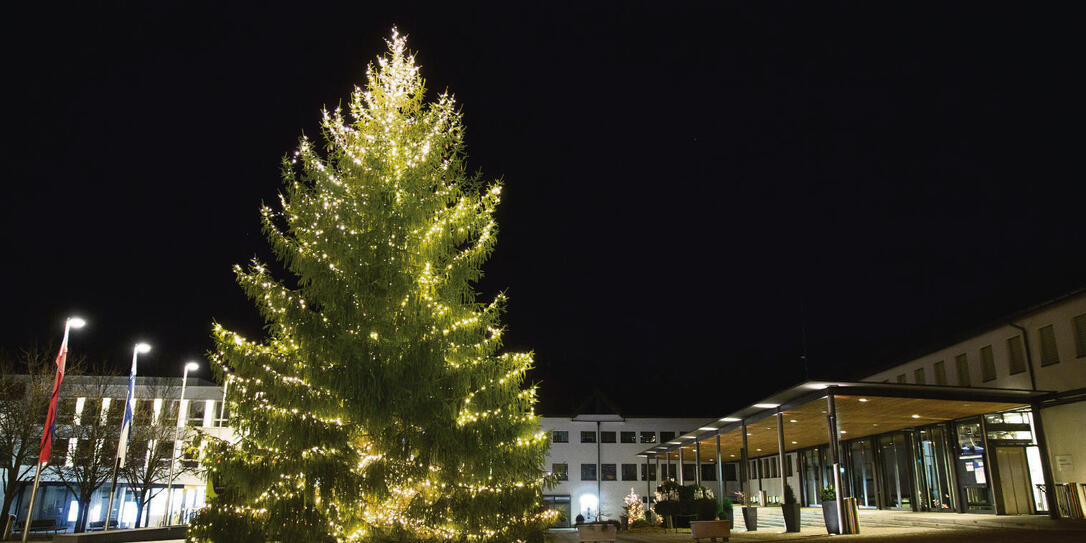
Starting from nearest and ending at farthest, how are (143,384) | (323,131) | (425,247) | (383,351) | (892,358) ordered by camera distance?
(383,351) → (425,247) → (323,131) → (892,358) → (143,384)

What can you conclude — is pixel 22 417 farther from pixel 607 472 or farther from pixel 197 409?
pixel 607 472

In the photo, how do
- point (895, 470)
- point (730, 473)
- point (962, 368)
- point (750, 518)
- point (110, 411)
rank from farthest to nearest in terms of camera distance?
1. point (730, 473)
2. point (110, 411)
3. point (895, 470)
4. point (962, 368)
5. point (750, 518)

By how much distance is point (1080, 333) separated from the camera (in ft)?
65.1

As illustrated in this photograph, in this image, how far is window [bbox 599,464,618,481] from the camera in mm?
57188

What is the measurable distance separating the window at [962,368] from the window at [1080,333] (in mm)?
5881

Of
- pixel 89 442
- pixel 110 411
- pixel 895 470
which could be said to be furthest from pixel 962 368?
pixel 89 442

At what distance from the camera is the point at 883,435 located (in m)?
29.9

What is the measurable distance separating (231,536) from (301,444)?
1.81 metres

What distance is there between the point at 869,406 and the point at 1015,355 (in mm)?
5423

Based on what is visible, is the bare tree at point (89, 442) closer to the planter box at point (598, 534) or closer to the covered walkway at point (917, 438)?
the planter box at point (598, 534)

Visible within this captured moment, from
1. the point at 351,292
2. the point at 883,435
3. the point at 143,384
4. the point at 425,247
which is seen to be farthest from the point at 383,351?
the point at 143,384

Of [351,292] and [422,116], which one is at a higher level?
[422,116]

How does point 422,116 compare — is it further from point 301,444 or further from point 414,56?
point 301,444

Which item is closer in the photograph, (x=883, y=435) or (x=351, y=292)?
A: (x=351, y=292)
